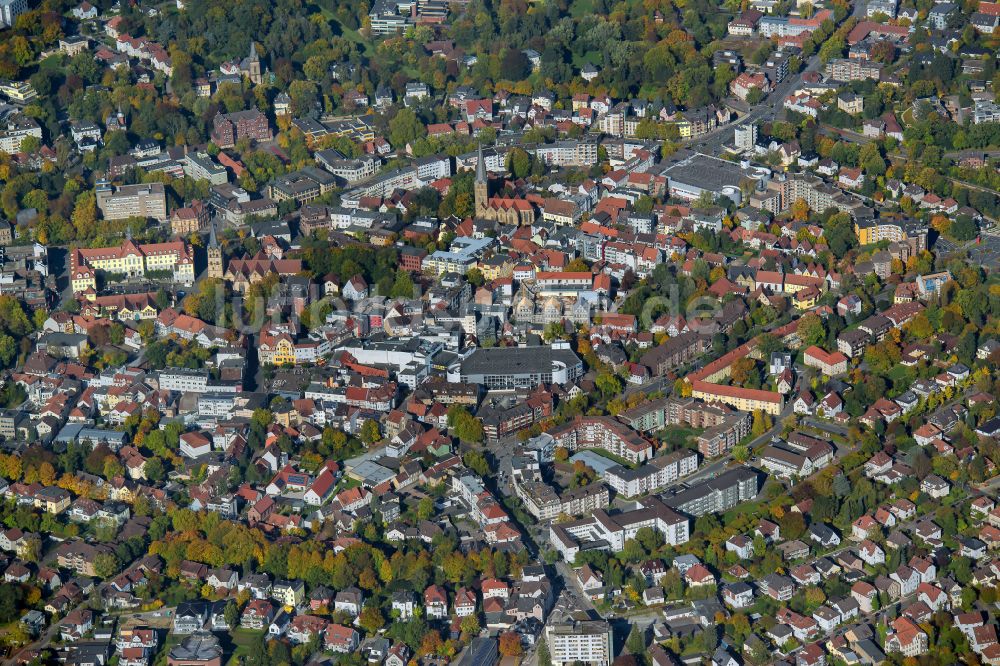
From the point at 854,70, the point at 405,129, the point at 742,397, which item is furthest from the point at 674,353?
the point at 854,70

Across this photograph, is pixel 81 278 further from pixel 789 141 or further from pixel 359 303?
pixel 789 141

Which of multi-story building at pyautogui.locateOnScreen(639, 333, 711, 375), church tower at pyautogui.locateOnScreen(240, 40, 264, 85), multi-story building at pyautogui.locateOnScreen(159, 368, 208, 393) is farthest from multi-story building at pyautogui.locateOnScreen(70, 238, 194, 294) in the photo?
multi-story building at pyautogui.locateOnScreen(639, 333, 711, 375)

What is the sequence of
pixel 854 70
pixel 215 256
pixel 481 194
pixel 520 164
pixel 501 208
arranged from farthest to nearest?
pixel 854 70
pixel 520 164
pixel 481 194
pixel 501 208
pixel 215 256

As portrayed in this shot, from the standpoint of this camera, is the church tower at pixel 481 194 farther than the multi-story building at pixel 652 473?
Yes

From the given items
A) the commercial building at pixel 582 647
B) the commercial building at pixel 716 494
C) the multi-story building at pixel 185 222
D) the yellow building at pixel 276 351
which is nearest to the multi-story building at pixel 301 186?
the multi-story building at pixel 185 222

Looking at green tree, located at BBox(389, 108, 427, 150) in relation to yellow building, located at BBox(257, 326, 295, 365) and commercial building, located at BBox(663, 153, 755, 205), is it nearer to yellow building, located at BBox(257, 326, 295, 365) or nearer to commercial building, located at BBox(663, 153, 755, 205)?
commercial building, located at BBox(663, 153, 755, 205)

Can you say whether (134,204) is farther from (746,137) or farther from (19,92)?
(746,137)

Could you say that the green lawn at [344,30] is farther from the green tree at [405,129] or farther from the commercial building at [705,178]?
the commercial building at [705,178]
